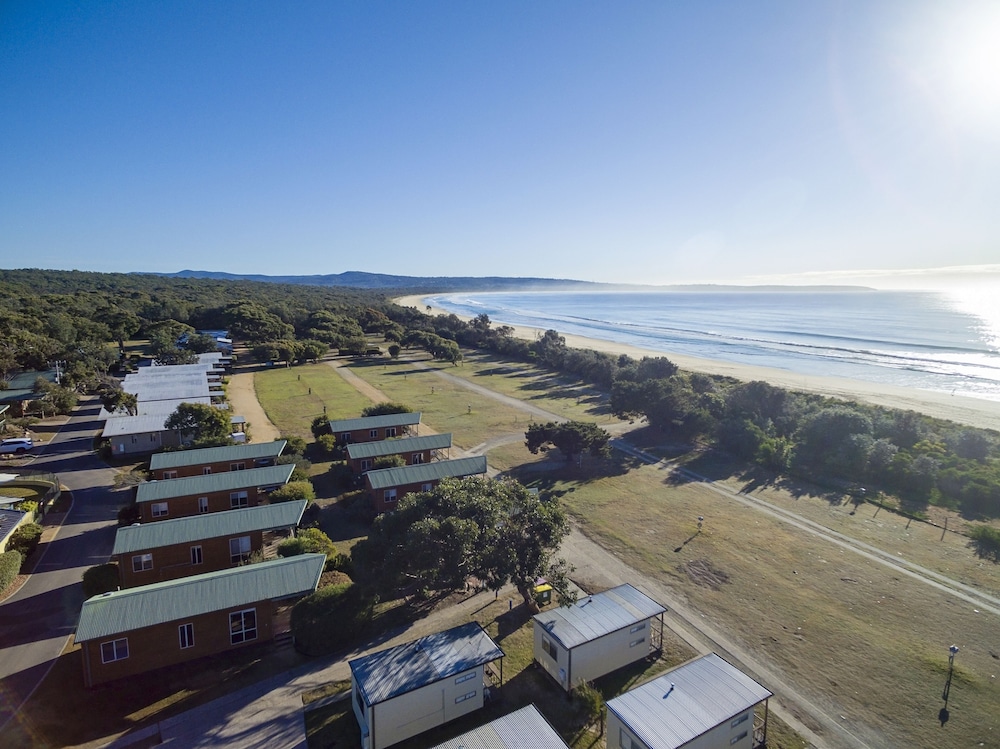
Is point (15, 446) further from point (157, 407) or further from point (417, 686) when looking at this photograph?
point (417, 686)

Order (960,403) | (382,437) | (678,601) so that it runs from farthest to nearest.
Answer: (960,403) → (382,437) → (678,601)

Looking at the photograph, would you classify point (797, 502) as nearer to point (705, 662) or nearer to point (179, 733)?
point (705, 662)

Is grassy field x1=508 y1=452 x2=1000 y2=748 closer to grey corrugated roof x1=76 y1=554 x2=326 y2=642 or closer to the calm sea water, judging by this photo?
grey corrugated roof x1=76 y1=554 x2=326 y2=642

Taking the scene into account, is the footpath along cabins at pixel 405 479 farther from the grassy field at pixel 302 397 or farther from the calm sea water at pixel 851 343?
the calm sea water at pixel 851 343

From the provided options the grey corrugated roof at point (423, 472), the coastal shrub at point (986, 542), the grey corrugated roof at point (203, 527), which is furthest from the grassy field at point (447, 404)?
the coastal shrub at point (986, 542)

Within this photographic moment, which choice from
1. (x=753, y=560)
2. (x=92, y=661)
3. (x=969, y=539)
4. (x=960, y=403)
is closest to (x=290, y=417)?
(x=92, y=661)
